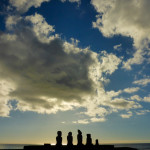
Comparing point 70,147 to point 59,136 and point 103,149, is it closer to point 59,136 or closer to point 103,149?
point 59,136

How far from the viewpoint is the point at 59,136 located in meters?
24.6

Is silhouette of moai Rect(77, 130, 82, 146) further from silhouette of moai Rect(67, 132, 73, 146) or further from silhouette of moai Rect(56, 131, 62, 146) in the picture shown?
silhouette of moai Rect(56, 131, 62, 146)

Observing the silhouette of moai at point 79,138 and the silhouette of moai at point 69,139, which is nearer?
the silhouette of moai at point 69,139

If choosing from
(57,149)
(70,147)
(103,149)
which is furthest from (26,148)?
(103,149)

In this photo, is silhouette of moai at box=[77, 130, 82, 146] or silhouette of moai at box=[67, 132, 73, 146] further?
silhouette of moai at box=[77, 130, 82, 146]

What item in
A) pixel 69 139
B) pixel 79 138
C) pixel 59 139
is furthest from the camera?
pixel 79 138


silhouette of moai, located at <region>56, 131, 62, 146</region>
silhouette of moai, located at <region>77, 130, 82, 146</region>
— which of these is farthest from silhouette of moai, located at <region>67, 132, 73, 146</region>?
silhouette of moai, located at <region>56, 131, 62, 146</region>

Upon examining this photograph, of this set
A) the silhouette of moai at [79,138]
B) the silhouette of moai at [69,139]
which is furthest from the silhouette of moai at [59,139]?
the silhouette of moai at [79,138]

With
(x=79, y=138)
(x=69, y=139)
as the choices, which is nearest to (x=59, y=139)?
(x=69, y=139)

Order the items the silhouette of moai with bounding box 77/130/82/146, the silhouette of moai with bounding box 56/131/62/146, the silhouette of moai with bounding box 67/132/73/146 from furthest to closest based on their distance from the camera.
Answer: the silhouette of moai with bounding box 77/130/82/146 → the silhouette of moai with bounding box 67/132/73/146 → the silhouette of moai with bounding box 56/131/62/146

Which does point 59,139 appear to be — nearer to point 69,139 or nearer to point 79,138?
point 69,139

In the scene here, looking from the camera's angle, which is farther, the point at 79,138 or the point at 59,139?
the point at 79,138

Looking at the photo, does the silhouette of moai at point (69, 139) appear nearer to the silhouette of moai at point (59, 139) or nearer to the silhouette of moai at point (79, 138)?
the silhouette of moai at point (79, 138)

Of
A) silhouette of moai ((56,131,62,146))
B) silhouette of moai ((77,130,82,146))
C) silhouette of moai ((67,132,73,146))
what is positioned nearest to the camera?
silhouette of moai ((56,131,62,146))
